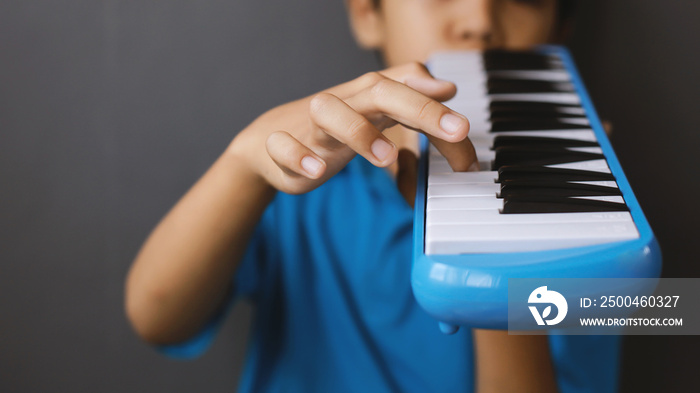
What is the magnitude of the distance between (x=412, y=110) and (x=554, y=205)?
11cm

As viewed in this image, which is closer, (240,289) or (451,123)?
(451,123)

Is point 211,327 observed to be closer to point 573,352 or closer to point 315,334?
point 315,334

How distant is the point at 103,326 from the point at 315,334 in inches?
11.0

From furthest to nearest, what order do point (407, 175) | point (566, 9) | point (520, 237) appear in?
point (566, 9)
point (407, 175)
point (520, 237)

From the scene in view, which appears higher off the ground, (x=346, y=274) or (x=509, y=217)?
(x=509, y=217)

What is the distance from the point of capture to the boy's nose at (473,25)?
2.00 feet

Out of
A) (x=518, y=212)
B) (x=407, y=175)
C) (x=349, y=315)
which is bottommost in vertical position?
(x=349, y=315)

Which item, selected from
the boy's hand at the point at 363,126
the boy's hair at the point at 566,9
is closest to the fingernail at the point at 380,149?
the boy's hand at the point at 363,126

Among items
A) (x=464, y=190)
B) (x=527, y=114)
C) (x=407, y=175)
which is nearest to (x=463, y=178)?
(x=464, y=190)

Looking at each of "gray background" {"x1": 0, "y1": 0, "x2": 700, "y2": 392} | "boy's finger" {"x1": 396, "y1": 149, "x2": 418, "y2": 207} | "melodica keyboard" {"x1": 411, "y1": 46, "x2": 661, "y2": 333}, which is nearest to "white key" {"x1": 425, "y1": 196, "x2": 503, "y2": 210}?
"melodica keyboard" {"x1": 411, "y1": 46, "x2": 661, "y2": 333}

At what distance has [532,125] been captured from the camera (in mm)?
457

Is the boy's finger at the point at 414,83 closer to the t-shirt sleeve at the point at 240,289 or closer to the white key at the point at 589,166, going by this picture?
the white key at the point at 589,166

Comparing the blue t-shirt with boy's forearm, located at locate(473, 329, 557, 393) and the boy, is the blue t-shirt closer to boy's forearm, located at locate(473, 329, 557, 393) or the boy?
the boy

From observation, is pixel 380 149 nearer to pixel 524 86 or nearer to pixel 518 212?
pixel 518 212
